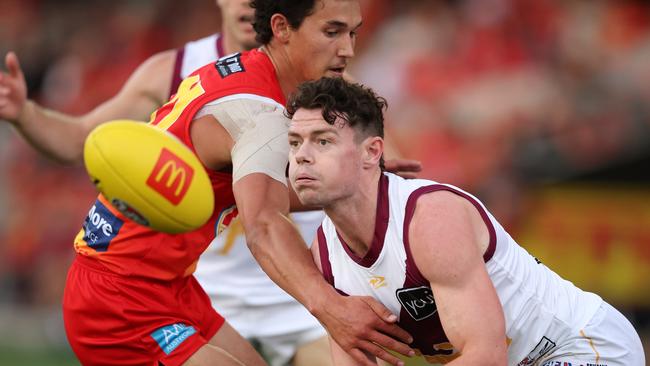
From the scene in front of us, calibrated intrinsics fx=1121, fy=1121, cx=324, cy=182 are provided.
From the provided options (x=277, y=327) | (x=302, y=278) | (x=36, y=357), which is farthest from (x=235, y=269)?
(x=36, y=357)

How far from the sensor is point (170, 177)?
438 centimetres

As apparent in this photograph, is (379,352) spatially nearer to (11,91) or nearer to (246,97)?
(246,97)

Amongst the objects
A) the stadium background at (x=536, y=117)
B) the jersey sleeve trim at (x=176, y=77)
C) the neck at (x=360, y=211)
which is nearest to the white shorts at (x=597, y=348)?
the neck at (x=360, y=211)

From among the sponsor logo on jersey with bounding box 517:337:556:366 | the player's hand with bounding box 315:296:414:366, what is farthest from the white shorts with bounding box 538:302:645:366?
the player's hand with bounding box 315:296:414:366

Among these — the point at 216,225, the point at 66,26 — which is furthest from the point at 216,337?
the point at 66,26

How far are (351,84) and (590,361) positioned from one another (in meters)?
1.56

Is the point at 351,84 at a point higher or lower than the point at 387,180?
higher

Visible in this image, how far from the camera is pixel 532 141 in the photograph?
33.6 ft

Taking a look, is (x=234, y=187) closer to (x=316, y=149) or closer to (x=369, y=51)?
Result: (x=316, y=149)

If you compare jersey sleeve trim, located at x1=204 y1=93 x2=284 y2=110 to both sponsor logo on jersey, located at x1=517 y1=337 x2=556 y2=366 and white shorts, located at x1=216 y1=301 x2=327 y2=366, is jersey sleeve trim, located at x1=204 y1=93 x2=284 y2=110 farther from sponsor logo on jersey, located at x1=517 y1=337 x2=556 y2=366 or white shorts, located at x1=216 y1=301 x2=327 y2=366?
white shorts, located at x1=216 y1=301 x2=327 y2=366

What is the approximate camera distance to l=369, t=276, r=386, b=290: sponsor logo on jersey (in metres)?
4.61

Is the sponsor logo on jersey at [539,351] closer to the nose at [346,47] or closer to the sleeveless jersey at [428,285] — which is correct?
the sleeveless jersey at [428,285]

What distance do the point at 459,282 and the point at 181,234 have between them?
1333mm

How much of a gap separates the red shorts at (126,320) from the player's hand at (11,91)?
1.28m
